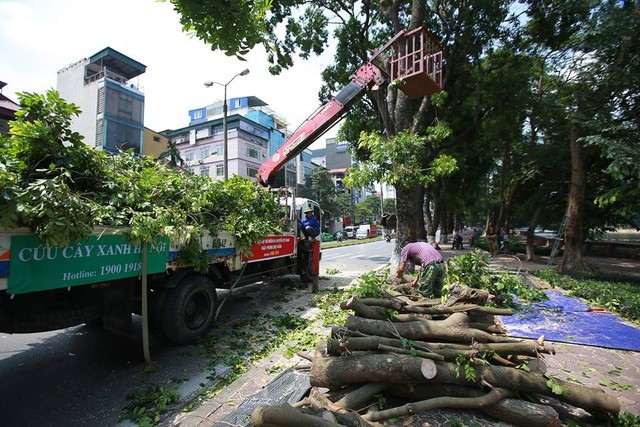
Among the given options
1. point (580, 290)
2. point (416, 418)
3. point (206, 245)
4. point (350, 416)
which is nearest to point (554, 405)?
point (416, 418)

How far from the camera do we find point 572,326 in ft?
16.9

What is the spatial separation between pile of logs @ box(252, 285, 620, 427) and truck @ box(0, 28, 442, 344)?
2.22m

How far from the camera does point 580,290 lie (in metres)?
7.46

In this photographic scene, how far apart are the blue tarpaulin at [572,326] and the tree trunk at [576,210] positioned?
5487 mm

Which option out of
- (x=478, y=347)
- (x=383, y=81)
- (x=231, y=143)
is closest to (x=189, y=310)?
(x=478, y=347)

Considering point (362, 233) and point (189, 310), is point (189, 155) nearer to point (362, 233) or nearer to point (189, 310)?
point (362, 233)

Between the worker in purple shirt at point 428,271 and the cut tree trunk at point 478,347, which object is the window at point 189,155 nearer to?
the worker in purple shirt at point 428,271

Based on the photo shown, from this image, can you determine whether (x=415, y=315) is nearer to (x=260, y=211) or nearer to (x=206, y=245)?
(x=206, y=245)

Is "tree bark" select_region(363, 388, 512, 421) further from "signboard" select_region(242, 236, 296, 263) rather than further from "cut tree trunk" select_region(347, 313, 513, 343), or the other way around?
"signboard" select_region(242, 236, 296, 263)

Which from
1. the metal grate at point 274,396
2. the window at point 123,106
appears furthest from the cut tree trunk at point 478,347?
the window at point 123,106

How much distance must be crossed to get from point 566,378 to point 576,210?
9.59 m

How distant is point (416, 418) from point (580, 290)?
7202 mm

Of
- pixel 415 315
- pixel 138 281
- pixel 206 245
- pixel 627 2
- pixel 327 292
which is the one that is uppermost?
pixel 627 2

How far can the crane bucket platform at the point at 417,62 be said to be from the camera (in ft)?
25.3
